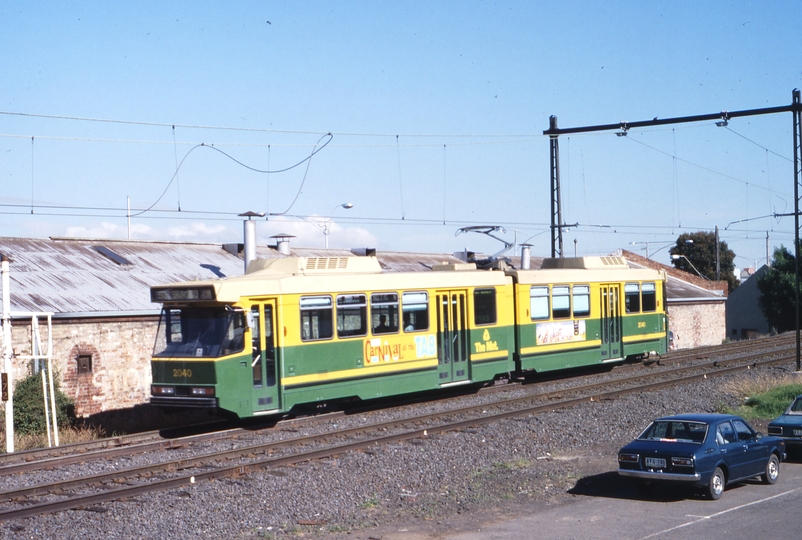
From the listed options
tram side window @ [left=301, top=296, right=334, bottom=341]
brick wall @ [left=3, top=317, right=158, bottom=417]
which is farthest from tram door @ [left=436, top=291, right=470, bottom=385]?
brick wall @ [left=3, top=317, right=158, bottom=417]

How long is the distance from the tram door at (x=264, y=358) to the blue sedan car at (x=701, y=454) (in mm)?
7251

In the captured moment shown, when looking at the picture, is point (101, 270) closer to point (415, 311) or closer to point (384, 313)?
point (384, 313)

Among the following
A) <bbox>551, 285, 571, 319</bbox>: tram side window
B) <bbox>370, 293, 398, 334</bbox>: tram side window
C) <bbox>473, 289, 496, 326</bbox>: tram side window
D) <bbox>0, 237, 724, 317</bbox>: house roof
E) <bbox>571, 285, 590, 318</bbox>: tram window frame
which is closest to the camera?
<bbox>370, 293, 398, 334</bbox>: tram side window

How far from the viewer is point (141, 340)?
2391 cm

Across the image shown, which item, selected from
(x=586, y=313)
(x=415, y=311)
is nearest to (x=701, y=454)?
(x=415, y=311)

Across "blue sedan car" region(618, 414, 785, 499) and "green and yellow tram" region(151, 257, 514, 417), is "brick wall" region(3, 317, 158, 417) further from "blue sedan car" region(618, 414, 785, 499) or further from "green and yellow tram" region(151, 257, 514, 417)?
"blue sedan car" region(618, 414, 785, 499)

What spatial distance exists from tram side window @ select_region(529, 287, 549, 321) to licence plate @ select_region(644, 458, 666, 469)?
11.9 meters

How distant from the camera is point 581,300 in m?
25.7

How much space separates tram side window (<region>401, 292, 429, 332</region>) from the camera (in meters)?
20.2

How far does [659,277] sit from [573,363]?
18.6 ft

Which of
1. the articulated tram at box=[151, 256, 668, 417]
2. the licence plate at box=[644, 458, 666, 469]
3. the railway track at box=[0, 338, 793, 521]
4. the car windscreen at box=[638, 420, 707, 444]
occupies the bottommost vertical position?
the railway track at box=[0, 338, 793, 521]

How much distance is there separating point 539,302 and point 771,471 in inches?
453

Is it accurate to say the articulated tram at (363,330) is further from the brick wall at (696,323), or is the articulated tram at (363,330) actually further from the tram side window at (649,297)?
the brick wall at (696,323)

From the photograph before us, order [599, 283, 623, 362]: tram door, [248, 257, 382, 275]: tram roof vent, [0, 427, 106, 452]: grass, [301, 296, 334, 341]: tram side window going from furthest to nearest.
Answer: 1. [599, 283, 623, 362]: tram door
2. [248, 257, 382, 275]: tram roof vent
3. [301, 296, 334, 341]: tram side window
4. [0, 427, 106, 452]: grass
